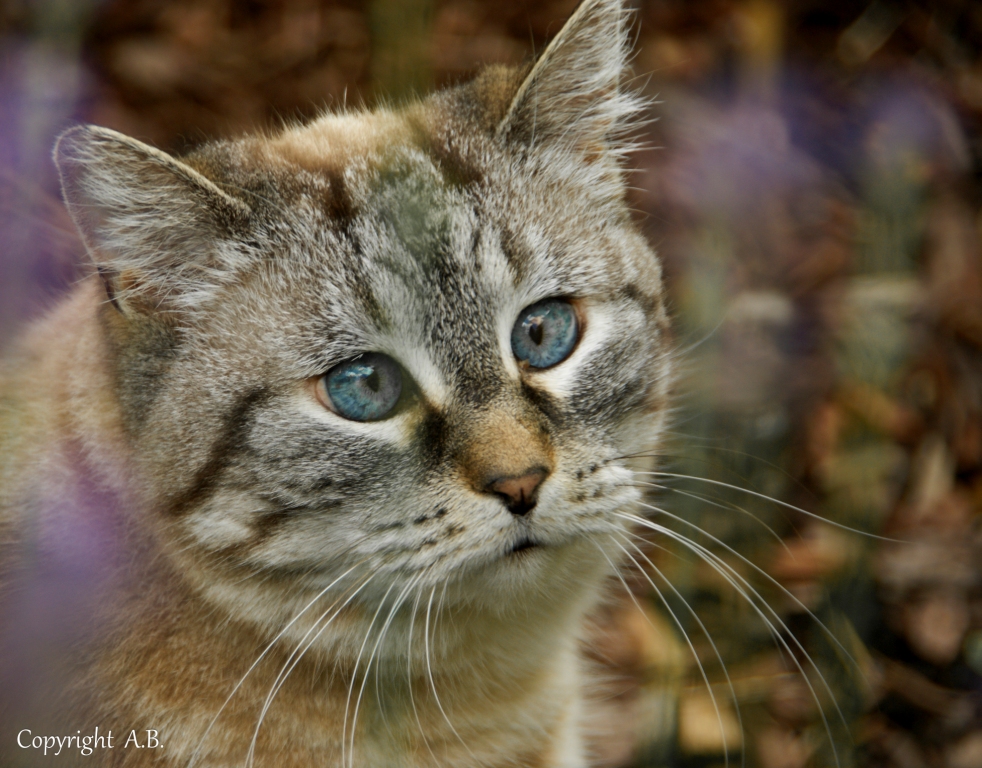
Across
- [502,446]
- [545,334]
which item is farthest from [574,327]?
[502,446]

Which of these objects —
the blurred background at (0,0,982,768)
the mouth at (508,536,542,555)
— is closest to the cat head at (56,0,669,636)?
the mouth at (508,536,542,555)

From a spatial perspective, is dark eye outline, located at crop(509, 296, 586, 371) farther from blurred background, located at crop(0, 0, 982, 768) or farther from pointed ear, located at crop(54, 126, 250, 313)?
pointed ear, located at crop(54, 126, 250, 313)

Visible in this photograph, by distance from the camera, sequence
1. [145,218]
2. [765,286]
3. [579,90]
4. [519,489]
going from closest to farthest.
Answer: [519,489] → [145,218] → [579,90] → [765,286]

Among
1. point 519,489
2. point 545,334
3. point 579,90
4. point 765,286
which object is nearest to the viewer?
point 519,489

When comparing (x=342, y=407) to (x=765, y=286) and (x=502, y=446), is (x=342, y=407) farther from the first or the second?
(x=765, y=286)

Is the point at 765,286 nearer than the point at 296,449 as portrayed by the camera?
No

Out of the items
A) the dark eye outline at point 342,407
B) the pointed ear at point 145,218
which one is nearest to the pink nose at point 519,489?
the dark eye outline at point 342,407

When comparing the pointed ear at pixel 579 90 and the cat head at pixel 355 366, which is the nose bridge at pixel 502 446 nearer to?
the cat head at pixel 355 366

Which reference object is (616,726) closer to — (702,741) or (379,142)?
(702,741)
